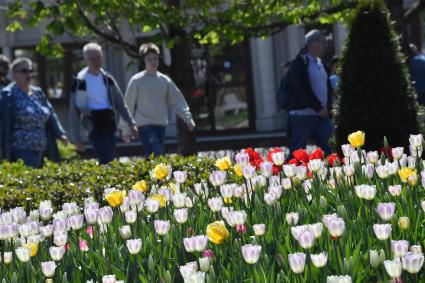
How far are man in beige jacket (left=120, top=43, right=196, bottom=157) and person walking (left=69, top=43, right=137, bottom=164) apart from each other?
18 cm

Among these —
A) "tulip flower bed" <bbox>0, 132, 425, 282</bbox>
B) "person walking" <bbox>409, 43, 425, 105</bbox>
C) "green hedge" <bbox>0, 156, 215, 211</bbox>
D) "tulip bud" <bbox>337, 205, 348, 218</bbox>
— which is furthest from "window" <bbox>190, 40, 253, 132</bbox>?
"tulip bud" <bbox>337, 205, 348, 218</bbox>

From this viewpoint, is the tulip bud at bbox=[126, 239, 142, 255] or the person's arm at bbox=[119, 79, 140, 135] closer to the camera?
the tulip bud at bbox=[126, 239, 142, 255]

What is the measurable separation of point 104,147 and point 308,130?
2192 millimetres

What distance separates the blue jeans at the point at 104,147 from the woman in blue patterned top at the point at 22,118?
761 mm

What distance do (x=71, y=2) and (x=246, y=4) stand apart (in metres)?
2.13

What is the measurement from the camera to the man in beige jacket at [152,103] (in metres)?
10.5

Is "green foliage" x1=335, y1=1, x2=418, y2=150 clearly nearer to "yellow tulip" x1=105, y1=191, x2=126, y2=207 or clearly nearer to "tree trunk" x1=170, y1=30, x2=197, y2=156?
"yellow tulip" x1=105, y1=191, x2=126, y2=207

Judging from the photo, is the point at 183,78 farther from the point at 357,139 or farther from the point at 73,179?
the point at 357,139

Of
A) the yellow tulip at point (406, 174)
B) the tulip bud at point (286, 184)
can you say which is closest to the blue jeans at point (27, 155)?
the tulip bud at point (286, 184)

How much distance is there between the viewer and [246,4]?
479 inches

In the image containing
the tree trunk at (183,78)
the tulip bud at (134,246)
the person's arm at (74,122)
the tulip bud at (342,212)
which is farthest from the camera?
the tree trunk at (183,78)

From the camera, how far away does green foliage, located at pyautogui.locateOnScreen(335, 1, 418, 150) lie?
759 centimetres

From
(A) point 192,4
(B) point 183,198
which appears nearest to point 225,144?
(A) point 192,4

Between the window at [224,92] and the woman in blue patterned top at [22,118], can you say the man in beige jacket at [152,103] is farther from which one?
the window at [224,92]
